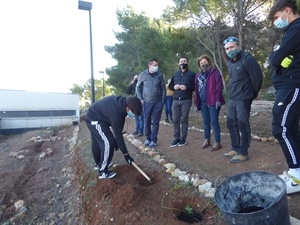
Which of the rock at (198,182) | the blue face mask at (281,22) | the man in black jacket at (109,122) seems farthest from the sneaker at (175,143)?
the blue face mask at (281,22)

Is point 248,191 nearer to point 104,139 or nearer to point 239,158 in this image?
point 239,158

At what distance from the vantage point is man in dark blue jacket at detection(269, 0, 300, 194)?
249cm

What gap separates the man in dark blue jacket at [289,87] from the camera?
249 centimetres

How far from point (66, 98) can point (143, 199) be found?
70.5 ft

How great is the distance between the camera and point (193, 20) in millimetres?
12273

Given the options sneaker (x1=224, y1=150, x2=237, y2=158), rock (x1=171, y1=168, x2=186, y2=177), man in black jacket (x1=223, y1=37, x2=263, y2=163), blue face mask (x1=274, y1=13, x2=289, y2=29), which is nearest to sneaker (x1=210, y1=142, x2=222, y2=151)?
sneaker (x1=224, y1=150, x2=237, y2=158)

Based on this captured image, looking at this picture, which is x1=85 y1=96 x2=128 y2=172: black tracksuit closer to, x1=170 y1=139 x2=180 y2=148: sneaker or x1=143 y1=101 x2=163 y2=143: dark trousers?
x1=143 y1=101 x2=163 y2=143: dark trousers

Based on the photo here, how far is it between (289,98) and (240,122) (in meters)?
1.18

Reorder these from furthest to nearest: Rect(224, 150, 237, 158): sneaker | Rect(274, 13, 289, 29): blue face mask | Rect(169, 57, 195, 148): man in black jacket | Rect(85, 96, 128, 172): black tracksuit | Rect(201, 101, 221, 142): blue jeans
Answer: Rect(169, 57, 195, 148): man in black jacket
Rect(201, 101, 221, 142): blue jeans
Rect(224, 150, 237, 158): sneaker
Rect(85, 96, 128, 172): black tracksuit
Rect(274, 13, 289, 29): blue face mask

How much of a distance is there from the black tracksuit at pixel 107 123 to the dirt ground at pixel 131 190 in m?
0.46

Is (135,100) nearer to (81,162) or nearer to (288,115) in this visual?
(288,115)

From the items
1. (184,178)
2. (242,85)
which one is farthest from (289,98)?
(184,178)

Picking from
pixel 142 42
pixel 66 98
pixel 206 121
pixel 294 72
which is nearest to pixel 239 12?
pixel 142 42

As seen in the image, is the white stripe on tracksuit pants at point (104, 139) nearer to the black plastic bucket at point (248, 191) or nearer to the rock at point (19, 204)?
the rock at point (19, 204)
